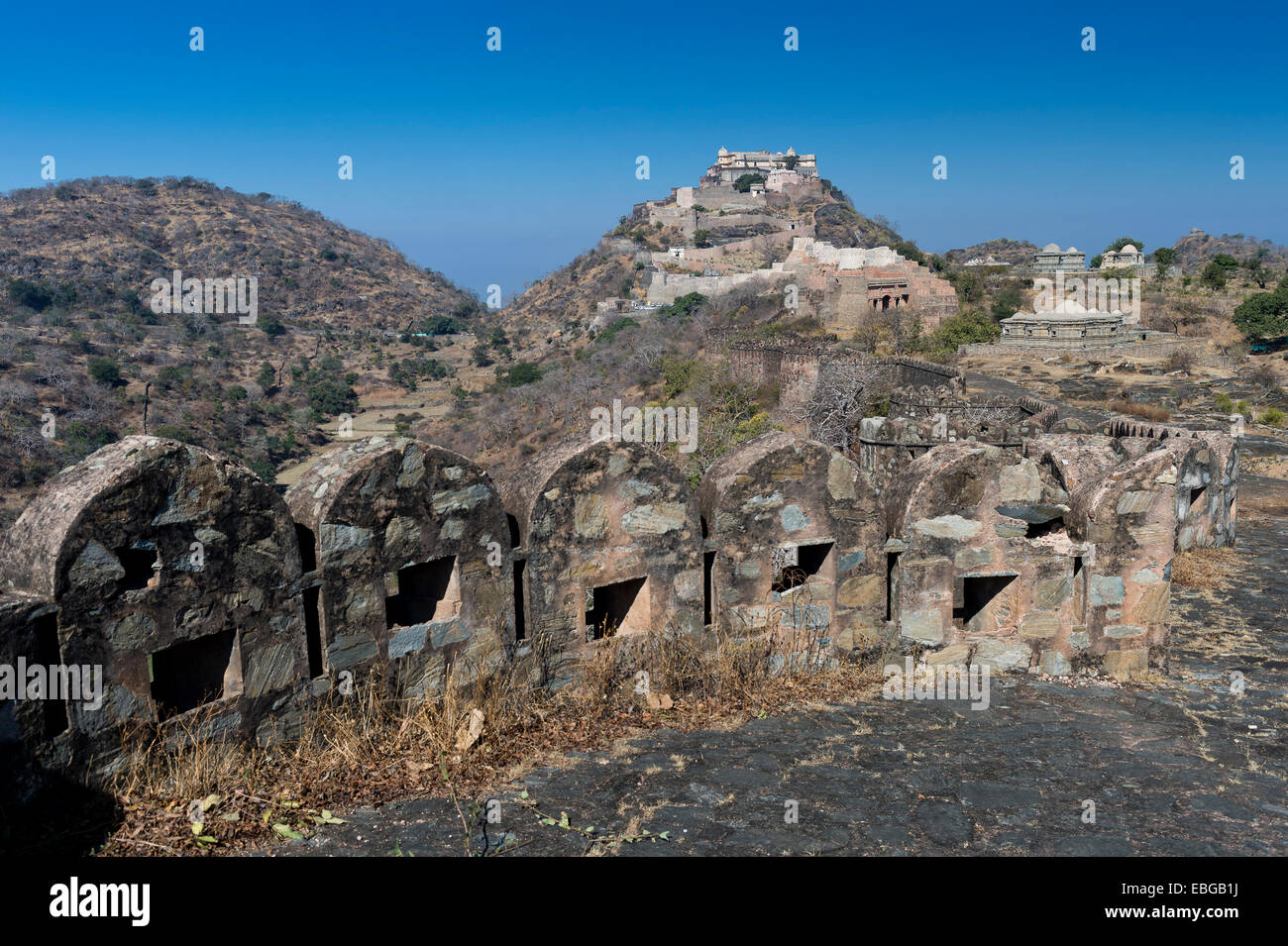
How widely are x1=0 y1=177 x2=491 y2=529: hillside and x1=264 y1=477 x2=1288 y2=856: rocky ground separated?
2558cm

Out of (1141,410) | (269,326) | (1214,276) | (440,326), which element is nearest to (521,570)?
(1141,410)

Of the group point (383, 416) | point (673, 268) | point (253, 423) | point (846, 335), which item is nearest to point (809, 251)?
point (673, 268)

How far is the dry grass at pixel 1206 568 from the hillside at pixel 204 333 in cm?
2584

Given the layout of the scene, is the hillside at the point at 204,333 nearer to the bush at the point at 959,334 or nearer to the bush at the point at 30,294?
the bush at the point at 30,294

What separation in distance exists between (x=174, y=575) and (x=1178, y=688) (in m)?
5.68

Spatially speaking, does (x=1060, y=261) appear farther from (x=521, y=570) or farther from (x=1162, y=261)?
(x=521, y=570)

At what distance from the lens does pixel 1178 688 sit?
612cm

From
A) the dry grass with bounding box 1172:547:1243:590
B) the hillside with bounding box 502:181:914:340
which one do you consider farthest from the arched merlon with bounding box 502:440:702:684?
the hillside with bounding box 502:181:914:340

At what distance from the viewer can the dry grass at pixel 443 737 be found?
3850mm

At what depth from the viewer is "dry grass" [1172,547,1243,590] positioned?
30.6 ft

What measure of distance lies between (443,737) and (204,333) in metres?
60.9

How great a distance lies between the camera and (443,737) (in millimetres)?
4574

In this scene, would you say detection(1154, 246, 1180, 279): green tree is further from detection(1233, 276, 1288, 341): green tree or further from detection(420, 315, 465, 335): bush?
detection(420, 315, 465, 335): bush
